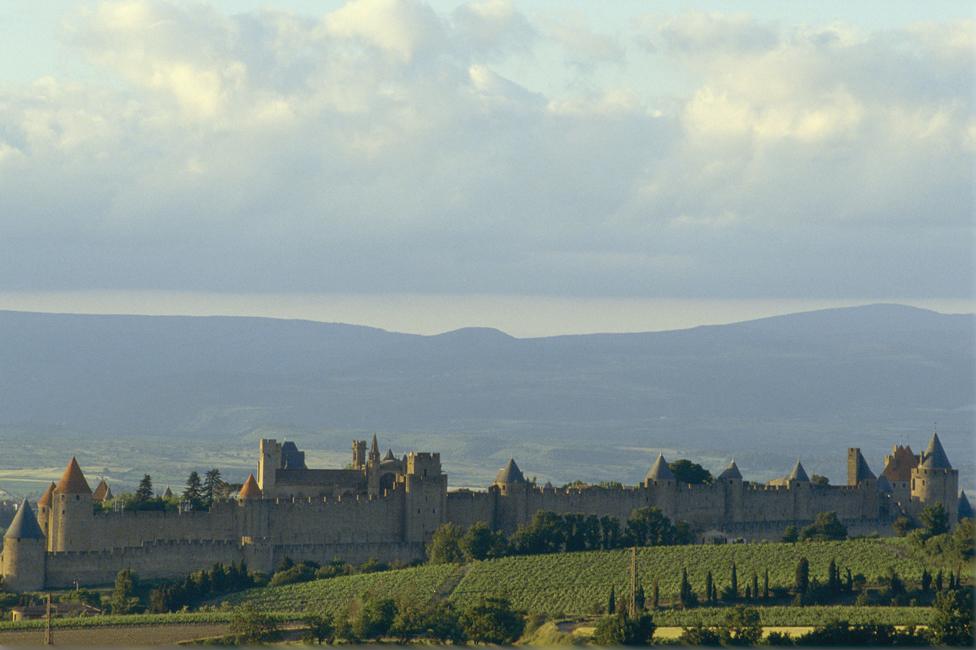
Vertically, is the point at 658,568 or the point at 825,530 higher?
the point at 825,530

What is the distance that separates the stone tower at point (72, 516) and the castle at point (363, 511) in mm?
36

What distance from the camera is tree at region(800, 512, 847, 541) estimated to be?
8911 centimetres

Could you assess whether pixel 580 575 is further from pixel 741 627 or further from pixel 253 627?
pixel 253 627

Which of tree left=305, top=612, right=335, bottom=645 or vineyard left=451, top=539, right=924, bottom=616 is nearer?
tree left=305, top=612, right=335, bottom=645

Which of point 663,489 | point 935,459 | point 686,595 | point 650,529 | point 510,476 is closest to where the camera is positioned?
point 686,595

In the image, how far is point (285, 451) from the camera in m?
98.5

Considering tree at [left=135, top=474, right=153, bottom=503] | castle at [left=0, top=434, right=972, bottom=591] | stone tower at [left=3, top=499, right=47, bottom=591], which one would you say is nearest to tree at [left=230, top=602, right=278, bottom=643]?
stone tower at [left=3, top=499, right=47, bottom=591]

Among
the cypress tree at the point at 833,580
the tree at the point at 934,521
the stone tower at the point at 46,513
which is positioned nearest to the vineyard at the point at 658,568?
the cypress tree at the point at 833,580

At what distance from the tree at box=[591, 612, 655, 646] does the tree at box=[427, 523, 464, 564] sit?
2081cm

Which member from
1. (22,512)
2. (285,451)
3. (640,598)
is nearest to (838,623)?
(640,598)

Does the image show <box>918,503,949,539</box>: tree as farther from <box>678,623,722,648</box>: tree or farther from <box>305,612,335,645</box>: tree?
<box>305,612,335,645</box>: tree

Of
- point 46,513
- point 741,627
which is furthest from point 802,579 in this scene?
point 46,513

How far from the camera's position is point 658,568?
262ft

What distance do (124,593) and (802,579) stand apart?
73.4 feet
